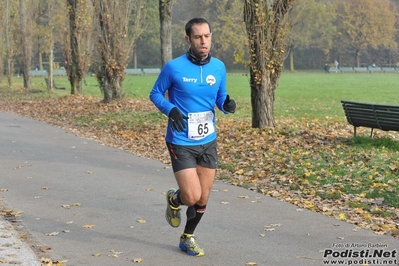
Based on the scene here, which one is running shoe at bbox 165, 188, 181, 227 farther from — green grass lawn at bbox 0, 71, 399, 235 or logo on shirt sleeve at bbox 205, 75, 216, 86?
green grass lawn at bbox 0, 71, 399, 235

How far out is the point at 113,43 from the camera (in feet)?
91.0

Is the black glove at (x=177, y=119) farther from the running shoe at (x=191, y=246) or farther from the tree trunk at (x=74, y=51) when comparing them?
the tree trunk at (x=74, y=51)

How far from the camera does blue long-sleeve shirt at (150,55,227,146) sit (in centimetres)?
680

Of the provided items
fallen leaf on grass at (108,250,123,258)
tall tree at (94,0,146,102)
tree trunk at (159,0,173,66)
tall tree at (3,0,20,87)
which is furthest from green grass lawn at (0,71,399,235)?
tall tree at (3,0,20,87)

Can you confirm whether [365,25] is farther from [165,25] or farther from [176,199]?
[176,199]

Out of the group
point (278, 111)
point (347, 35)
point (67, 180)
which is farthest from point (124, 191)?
point (347, 35)

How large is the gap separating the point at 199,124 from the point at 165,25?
1639 centimetres

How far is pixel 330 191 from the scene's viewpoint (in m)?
10.4

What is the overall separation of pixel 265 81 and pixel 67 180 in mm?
6813

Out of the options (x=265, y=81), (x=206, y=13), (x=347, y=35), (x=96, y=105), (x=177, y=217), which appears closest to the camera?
(x=177, y=217)

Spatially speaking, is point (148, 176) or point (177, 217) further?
point (148, 176)

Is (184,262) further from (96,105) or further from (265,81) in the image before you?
(96,105)

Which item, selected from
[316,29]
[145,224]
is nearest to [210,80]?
[145,224]

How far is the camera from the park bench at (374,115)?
46.3 feet
